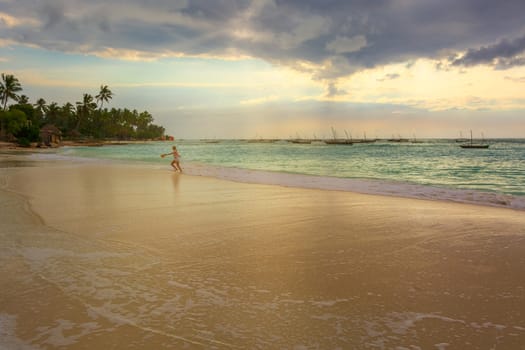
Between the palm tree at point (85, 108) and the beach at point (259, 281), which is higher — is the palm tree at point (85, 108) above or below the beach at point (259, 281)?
above

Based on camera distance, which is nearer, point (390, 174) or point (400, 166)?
point (390, 174)

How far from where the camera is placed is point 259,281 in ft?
14.3

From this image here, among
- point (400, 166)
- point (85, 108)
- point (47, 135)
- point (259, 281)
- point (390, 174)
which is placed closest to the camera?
point (259, 281)

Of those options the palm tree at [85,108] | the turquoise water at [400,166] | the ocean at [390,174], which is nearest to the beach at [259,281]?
the ocean at [390,174]

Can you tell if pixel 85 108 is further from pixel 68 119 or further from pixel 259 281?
pixel 259 281

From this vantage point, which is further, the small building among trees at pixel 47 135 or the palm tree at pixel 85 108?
the palm tree at pixel 85 108

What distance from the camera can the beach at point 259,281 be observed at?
10.3 feet

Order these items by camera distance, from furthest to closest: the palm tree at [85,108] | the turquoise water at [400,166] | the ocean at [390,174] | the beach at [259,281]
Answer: the palm tree at [85,108] → the turquoise water at [400,166] → the ocean at [390,174] → the beach at [259,281]

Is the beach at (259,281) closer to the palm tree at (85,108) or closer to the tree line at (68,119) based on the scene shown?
the tree line at (68,119)

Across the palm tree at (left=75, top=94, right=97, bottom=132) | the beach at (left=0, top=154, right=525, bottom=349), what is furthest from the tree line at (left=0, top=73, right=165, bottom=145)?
the beach at (left=0, top=154, right=525, bottom=349)

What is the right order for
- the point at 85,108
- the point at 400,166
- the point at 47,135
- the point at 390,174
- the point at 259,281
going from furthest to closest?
the point at 85,108 → the point at 47,135 → the point at 400,166 → the point at 390,174 → the point at 259,281

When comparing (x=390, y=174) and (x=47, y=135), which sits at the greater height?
(x=47, y=135)

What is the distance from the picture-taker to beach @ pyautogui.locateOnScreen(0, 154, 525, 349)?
123 inches

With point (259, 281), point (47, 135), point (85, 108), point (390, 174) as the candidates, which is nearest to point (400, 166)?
point (390, 174)
